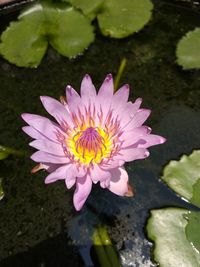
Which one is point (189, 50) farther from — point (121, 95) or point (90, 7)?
point (121, 95)

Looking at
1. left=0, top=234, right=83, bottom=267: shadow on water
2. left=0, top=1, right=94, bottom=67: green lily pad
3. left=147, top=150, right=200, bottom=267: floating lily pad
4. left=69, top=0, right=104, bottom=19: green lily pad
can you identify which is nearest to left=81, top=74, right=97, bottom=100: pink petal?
left=147, top=150, right=200, bottom=267: floating lily pad

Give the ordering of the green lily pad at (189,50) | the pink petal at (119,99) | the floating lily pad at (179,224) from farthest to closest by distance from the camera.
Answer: the green lily pad at (189,50) < the floating lily pad at (179,224) < the pink petal at (119,99)

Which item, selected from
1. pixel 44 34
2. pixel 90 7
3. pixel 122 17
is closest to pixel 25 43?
pixel 44 34

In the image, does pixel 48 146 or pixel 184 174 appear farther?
pixel 184 174

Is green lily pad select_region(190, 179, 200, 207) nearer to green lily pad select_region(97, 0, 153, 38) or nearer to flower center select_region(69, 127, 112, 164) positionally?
flower center select_region(69, 127, 112, 164)

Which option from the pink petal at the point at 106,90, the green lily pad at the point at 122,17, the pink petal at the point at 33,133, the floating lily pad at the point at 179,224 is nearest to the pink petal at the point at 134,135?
the pink petal at the point at 106,90

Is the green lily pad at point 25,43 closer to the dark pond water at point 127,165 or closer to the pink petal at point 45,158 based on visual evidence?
the dark pond water at point 127,165
